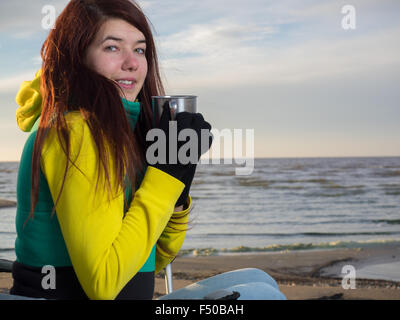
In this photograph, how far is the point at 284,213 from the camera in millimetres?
11352

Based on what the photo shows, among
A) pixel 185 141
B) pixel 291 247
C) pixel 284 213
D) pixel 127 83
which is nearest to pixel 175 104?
pixel 185 141

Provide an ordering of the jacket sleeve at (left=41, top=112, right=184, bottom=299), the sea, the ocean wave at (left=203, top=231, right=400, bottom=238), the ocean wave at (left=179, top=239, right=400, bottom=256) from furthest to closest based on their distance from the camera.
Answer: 1. the ocean wave at (left=203, top=231, right=400, bottom=238)
2. the sea
3. the ocean wave at (left=179, top=239, right=400, bottom=256)
4. the jacket sleeve at (left=41, top=112, right=184, bottom=299)

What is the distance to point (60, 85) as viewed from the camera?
1.42m

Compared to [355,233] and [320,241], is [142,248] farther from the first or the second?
[355,233]

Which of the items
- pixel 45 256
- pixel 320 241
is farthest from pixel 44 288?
pixel 320 241

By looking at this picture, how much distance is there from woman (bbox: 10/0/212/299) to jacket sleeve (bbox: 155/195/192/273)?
0.08 m

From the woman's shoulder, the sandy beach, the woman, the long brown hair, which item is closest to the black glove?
the woman

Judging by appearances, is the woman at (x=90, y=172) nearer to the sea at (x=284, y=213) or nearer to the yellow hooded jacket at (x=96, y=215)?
the yellow hooded jacket at (x=96, y=215)

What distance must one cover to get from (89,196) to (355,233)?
8613 millimetres

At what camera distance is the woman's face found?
153 cm

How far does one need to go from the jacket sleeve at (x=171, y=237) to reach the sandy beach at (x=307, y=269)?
272 cm

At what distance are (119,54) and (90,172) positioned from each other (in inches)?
20.9

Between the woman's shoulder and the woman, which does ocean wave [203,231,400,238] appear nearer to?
the woman

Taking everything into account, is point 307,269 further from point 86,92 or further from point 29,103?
point 86,92
